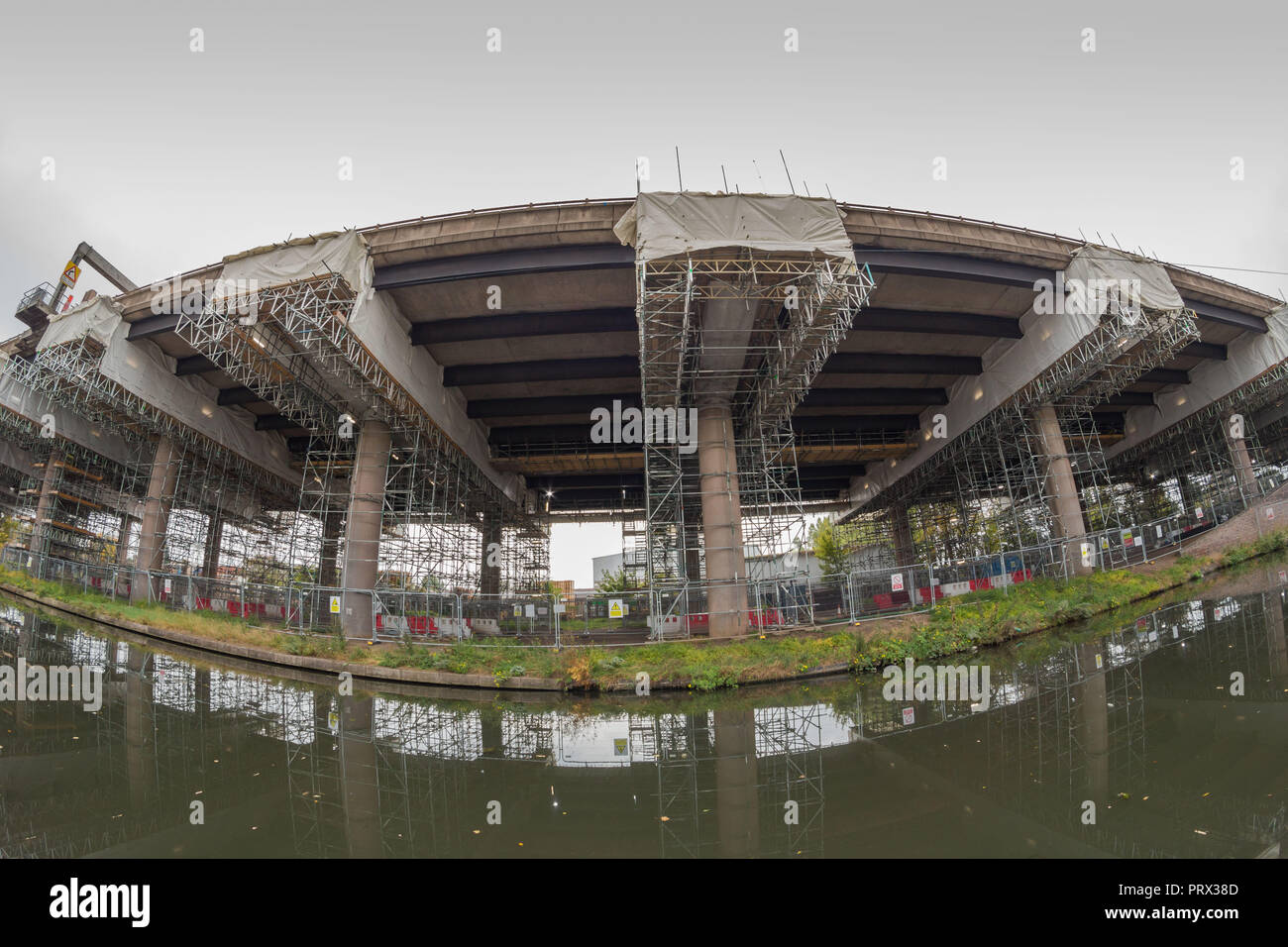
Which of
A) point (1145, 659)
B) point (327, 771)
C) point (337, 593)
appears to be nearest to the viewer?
point (327, 771)

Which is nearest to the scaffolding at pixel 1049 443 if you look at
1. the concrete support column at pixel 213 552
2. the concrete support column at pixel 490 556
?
the concrete support column at pixel 490 556

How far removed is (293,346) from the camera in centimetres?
1758

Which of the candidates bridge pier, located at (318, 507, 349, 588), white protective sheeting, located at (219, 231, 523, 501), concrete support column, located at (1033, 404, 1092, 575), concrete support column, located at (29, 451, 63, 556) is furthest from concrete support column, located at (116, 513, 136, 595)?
concrete support column, located at (1033, 404, 1092, 575)

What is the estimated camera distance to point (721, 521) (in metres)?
17.6

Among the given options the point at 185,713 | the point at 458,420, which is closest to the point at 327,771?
the point at 185,713

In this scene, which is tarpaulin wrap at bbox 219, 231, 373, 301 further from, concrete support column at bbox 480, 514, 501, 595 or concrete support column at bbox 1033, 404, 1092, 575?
concrete support column at bbox 1033, 404, 1092, 575

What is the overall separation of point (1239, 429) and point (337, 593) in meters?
41.2

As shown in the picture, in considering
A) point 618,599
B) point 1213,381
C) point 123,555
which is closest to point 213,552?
point 123,555

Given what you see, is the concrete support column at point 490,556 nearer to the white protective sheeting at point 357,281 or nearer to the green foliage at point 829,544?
the white protective sheeting at point 357,281

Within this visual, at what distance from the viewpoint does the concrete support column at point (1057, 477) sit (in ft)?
68.3

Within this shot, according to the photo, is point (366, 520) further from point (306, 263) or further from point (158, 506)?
point (158, 506)

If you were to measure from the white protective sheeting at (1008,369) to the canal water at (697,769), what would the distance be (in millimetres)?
11360

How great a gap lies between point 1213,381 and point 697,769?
3376 cm
